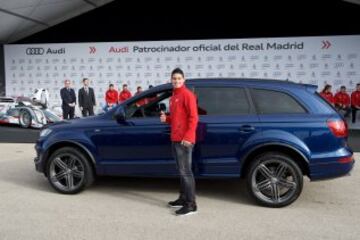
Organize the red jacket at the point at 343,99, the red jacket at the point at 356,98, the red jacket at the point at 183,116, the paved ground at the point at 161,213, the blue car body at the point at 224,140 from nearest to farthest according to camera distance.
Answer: the paved ground at the point at 161,213, the red jacket at the point at 183,116, the blue car body at the point at 224,140, the red jacket at the point at 356,98, the red jacket at the point at 343,99

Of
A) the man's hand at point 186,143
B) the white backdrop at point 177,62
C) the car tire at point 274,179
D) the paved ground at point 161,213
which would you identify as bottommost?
the paved ground at point 161,213

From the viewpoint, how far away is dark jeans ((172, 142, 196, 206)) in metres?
5.30

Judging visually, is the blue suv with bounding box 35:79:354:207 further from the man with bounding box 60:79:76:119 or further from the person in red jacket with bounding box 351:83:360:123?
the person in red jacket with bounding box 351:83:360:123

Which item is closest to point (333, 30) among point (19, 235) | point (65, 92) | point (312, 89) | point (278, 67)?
point (278, 67)

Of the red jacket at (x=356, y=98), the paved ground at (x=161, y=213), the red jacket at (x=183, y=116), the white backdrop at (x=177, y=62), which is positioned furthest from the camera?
the white backdrop at (x=177, y=62)

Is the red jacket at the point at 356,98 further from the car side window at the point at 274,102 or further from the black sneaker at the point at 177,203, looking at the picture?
the black sneaker at the point at 177,203

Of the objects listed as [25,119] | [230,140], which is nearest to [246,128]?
[230,140]

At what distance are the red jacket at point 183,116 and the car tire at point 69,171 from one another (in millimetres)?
1628

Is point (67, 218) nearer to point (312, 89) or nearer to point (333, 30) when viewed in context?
point (312, 89)

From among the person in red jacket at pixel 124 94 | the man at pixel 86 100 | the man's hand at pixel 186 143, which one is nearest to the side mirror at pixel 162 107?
the man's hand at pixel 186 143

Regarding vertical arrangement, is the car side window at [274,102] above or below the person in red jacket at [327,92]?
below

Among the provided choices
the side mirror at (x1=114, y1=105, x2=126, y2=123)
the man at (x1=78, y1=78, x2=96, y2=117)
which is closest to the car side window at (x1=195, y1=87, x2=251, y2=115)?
the side mirror at (x1=114, y1=105, x2=126, y2=123)

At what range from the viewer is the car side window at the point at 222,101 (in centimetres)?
584

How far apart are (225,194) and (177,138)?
1549 millimetres
